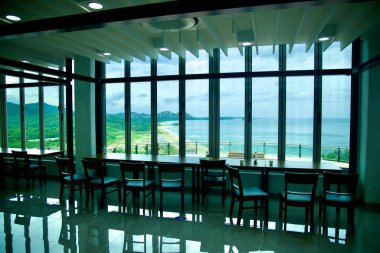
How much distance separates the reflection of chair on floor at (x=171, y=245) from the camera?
115 inches

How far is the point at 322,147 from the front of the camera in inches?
211

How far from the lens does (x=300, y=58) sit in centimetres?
542

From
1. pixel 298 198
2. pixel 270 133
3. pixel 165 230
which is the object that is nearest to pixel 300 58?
pixel 270 133

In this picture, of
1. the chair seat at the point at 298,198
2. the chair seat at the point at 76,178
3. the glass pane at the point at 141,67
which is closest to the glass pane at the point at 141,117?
the glass pane at the point at 141,67

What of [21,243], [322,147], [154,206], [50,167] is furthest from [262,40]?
[50,167]

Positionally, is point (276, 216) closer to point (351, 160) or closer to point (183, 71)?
point (351, 160)

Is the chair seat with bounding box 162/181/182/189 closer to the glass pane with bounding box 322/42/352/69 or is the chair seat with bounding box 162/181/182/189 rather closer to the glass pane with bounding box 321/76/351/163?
the glass pane with bounding box 321/76/351/163

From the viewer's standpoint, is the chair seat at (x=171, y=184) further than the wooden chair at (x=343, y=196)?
Yes

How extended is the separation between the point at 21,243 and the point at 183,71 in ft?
15.5

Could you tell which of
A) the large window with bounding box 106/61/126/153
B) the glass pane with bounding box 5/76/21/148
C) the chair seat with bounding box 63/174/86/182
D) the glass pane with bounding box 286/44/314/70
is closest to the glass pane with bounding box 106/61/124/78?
the large window with bounding box 106/61/126/153

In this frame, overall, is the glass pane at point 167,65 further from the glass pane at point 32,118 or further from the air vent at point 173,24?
the glass pane at point 32,118

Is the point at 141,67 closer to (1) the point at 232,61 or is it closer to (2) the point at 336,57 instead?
(1) the point at 232,61

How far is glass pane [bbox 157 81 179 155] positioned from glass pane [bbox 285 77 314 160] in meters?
2.79

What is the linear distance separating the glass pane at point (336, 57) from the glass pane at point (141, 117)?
438 cm
